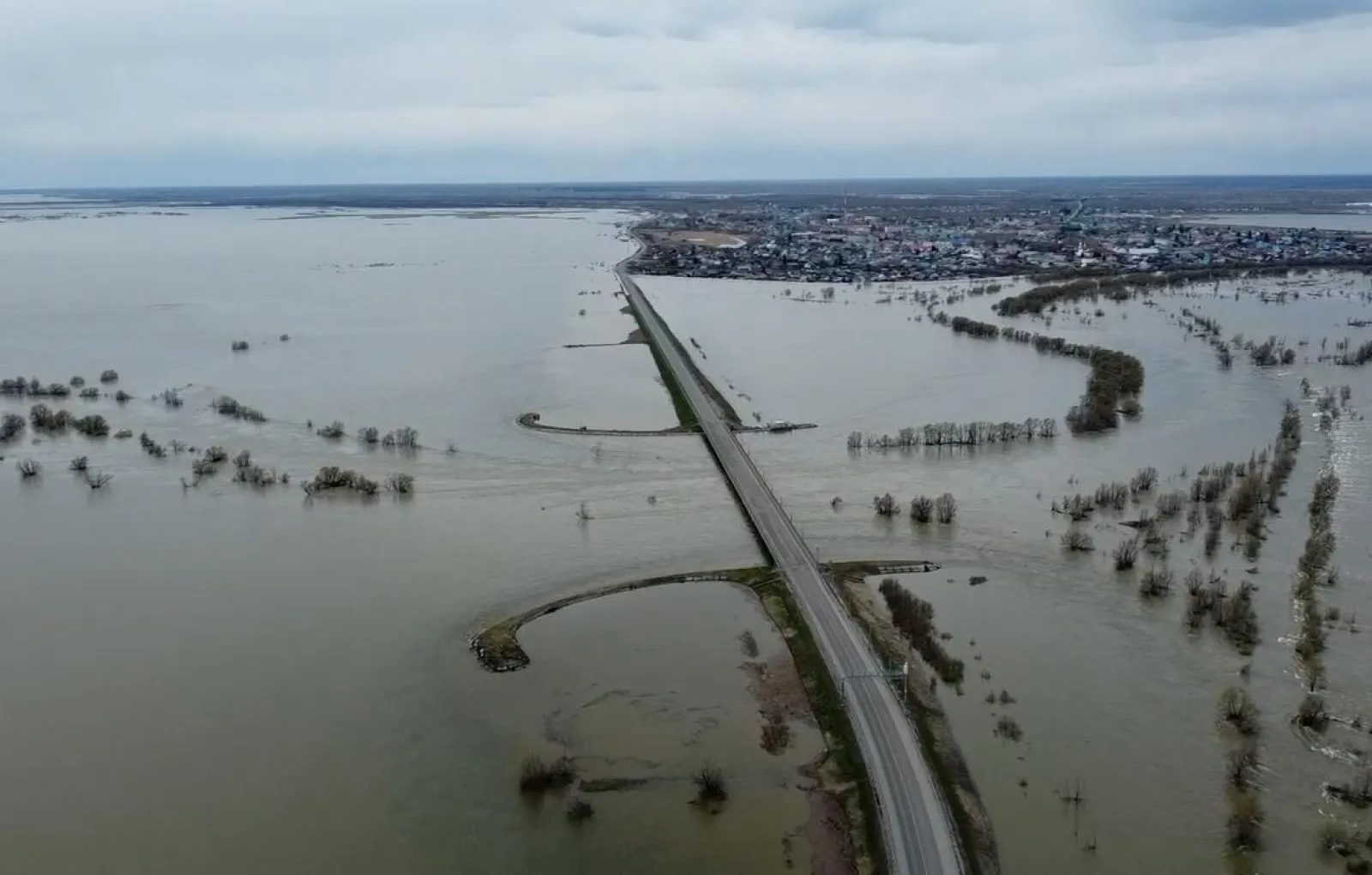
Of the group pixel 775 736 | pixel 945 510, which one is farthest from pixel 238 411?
pixel 775 736

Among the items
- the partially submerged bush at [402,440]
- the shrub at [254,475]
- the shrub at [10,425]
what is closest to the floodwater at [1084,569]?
the partially submerged bush at [402,440]

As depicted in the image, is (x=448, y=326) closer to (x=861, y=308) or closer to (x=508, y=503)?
(x=861, y=308)

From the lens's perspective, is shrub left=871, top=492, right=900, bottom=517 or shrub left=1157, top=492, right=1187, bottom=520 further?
shrub left=871, top=492, right=900, bottom=517

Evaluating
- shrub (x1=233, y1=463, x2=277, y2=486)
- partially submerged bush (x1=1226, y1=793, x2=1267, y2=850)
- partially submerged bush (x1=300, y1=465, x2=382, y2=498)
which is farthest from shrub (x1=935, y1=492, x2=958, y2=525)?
shrub (x1=233, y1=463, x2=277, y2=486)

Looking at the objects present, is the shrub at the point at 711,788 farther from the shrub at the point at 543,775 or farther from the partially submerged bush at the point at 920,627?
the partially submerged bush at the point at 920,627

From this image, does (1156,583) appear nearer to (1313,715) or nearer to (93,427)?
(1313,715)

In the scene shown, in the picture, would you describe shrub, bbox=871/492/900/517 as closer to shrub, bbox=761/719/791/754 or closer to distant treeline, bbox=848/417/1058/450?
distant treeline, bbox=848/417/1058/450

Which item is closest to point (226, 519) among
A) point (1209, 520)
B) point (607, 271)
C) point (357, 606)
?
point (357, 606)
